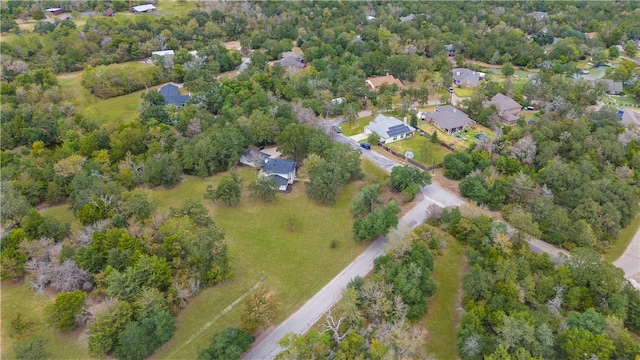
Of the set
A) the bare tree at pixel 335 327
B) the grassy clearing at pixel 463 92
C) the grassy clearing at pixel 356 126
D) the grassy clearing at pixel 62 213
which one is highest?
the bare tree at pixel 335 327

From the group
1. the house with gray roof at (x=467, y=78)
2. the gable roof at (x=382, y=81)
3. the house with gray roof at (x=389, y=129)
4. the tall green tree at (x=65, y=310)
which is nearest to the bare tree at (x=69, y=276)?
the tall green tree at (x=65, y=310)

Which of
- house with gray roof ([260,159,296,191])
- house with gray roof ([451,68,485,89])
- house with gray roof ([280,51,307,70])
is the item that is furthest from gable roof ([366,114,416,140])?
house with gray roof ([280,51,307,70])

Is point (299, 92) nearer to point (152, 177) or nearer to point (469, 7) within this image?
point (152, 177)

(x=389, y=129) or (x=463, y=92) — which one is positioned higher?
(x=389, y=129)

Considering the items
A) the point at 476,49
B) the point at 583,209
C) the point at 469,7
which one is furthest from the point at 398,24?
the point at 583,209

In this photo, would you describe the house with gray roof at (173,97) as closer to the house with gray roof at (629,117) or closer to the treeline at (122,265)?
the treeline at (122,265)

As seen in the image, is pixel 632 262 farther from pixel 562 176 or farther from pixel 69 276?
pixel 69 276

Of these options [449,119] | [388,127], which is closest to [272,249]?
[388,127]
